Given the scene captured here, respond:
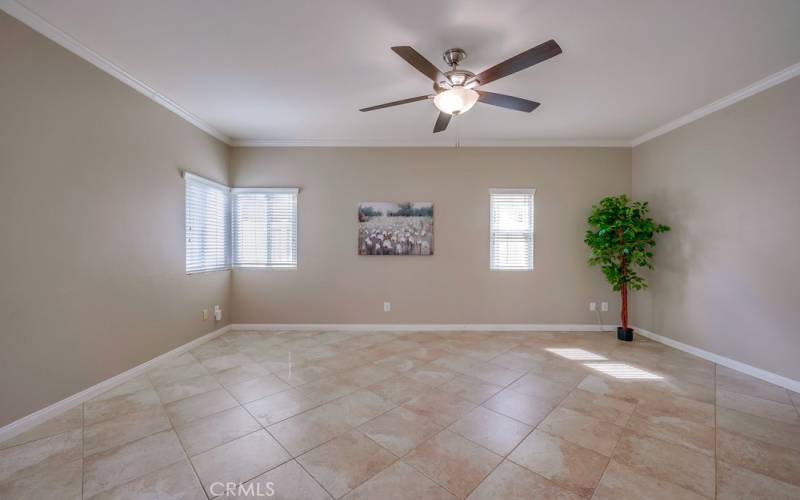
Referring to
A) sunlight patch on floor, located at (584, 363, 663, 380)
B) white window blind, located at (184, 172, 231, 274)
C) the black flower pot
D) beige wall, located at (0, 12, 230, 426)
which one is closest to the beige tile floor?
sunlight patch on floor, located at (584, 363, 663, 380)

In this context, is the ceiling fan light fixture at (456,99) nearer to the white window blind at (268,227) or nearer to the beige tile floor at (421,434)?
the beige tile floor at (421,434)

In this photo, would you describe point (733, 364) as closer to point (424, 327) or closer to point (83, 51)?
point (424, 327)

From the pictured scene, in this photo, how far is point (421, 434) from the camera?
2014 millimetres

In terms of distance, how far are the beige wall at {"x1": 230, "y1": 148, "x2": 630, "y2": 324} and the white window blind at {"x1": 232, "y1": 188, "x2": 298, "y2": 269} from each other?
15 centimetres

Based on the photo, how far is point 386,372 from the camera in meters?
2.99

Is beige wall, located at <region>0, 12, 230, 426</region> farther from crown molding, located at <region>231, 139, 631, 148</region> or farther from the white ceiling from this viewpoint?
crown molding, located at <region>231, 139, 631, 148</region>

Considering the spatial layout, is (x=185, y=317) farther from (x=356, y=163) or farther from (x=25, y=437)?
(x=356, y=163)

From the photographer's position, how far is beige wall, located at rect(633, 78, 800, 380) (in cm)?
272

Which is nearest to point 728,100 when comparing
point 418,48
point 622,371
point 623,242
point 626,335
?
point 623,242

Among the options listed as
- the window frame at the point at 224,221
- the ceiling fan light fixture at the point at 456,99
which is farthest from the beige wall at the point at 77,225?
the ceiling fan light fixture at the point at 456,99

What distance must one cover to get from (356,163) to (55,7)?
294 cm

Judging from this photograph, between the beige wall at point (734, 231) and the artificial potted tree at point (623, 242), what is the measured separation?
280 mm

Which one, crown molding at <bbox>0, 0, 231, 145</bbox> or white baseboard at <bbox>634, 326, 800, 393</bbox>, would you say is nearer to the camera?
crown molding at <bbox>0, 0, 231, 145</bbox>

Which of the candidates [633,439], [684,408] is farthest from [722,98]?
[633,439]
